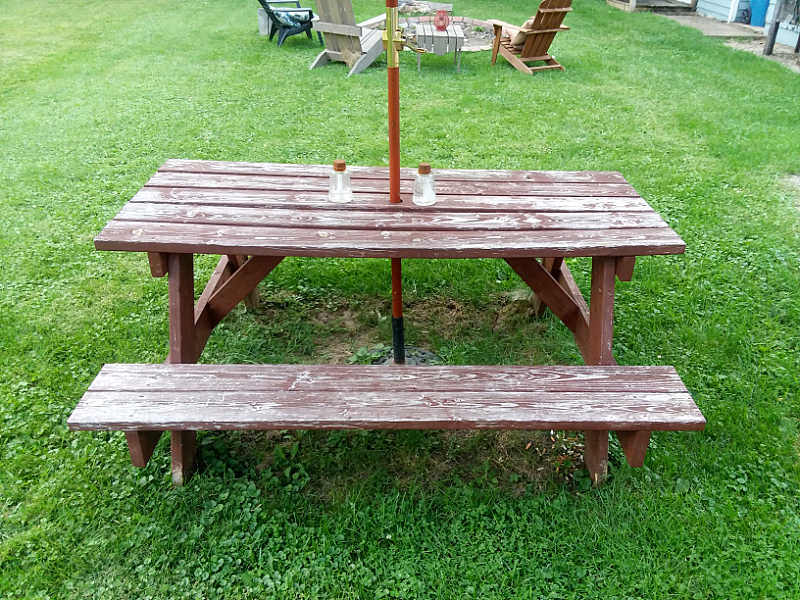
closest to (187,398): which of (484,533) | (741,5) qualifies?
(484,533)

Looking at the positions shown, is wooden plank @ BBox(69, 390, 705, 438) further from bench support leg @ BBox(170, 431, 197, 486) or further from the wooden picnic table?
the wooden picnic table

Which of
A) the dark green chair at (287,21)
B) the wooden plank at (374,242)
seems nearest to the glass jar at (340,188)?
the wooden plank at (374,242)

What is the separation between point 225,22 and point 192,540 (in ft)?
35.6

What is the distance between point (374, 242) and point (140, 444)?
3.37ft

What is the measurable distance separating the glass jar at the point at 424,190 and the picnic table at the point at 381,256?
4 cm

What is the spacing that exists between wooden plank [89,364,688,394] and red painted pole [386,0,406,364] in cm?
60

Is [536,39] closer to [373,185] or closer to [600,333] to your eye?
[373,185]

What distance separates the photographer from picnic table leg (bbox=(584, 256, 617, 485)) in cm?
248

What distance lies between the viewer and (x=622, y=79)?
8.09 m

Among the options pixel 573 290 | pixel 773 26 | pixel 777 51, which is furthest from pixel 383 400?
pixel 777 51

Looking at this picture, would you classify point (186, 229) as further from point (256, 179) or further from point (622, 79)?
point (622, 79)

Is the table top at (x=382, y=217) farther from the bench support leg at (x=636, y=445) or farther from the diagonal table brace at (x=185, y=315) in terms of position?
the bench support leg at (x=636, y=445)

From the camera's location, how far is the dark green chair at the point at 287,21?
9.54 metres

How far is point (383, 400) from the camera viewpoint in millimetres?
2150
